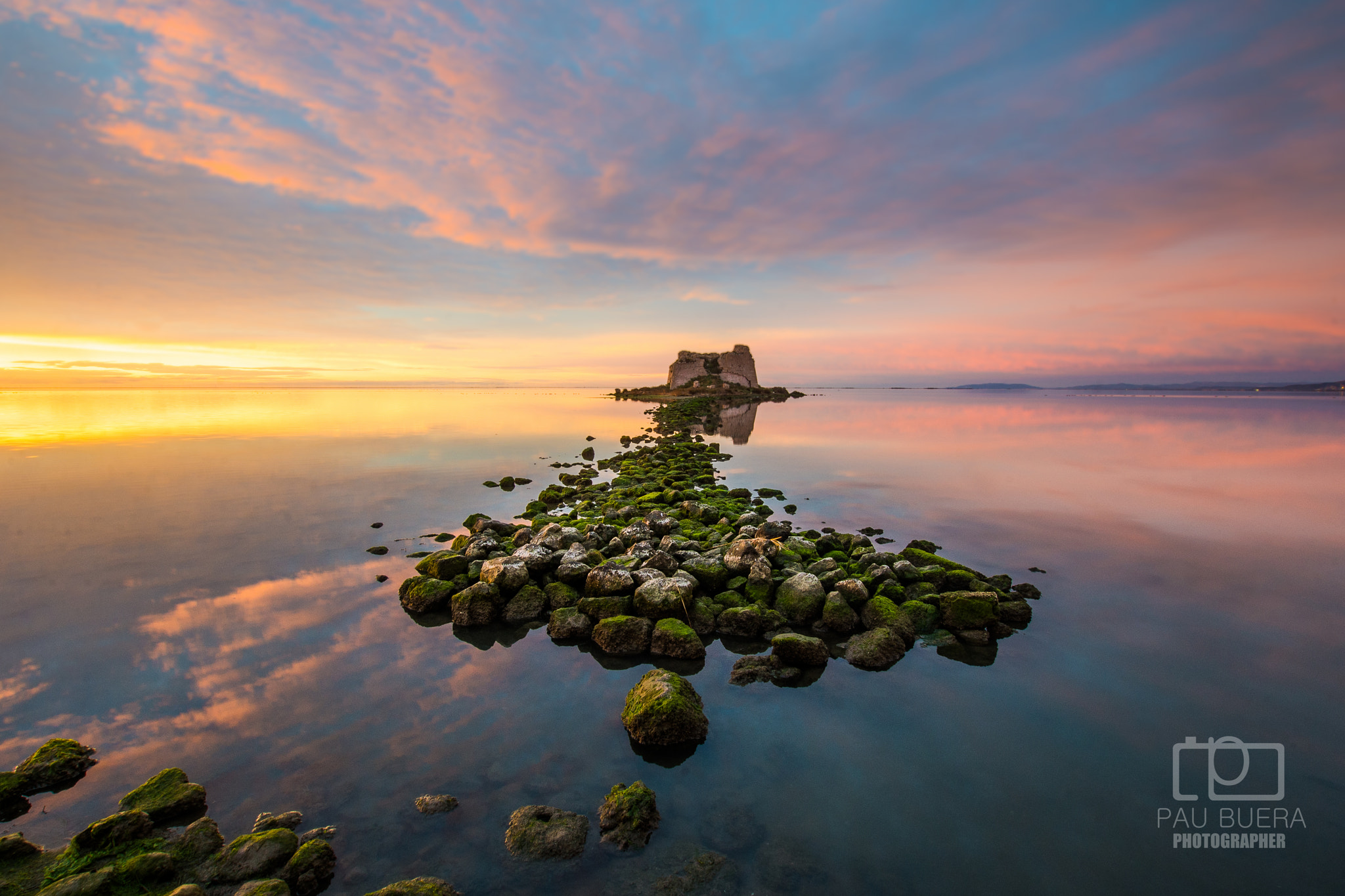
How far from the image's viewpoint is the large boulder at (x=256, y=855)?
153 inches

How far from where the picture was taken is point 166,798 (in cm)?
454

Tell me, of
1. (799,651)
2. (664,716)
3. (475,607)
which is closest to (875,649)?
(799,651)

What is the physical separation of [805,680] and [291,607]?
8.49m

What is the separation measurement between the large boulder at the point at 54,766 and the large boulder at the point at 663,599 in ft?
19.9

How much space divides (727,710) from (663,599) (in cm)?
214

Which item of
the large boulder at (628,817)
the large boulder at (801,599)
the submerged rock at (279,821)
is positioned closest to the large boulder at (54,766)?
the submerged rock at (279,821)

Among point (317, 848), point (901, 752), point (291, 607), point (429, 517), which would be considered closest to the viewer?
point (317, 848)

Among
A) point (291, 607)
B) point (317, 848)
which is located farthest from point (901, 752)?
point (291, 607)

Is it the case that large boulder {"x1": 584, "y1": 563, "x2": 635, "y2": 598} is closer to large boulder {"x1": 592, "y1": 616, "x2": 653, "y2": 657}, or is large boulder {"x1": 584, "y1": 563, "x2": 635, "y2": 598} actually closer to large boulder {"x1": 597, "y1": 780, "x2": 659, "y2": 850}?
large boulder {"x1": 592, "y1": 616, "x2": 653, "y2": 657}

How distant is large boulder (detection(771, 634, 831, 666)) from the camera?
7062 millimetres

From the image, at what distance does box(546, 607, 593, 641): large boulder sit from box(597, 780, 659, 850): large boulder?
3.31m

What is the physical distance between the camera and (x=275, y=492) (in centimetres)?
1698

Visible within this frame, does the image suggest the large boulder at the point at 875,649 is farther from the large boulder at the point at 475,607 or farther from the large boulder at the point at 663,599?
the large boulder at the point at 475,607

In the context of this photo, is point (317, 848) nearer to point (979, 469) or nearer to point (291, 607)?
point (291, 607)
